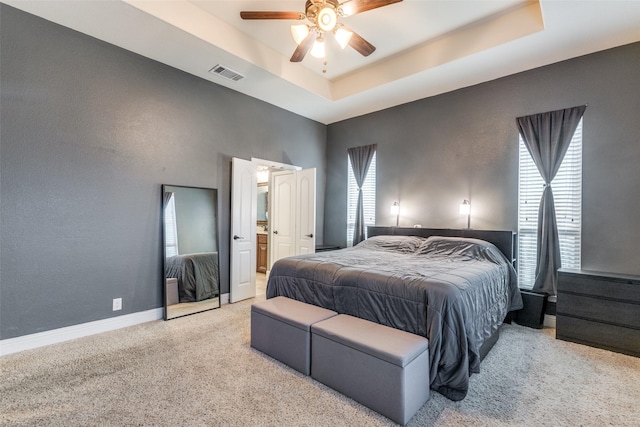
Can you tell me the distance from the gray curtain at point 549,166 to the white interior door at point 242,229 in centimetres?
389

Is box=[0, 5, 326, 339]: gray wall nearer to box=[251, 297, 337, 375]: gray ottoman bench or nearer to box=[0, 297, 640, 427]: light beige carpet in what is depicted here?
box=[0, 297, 640, 427]: light beige carpet

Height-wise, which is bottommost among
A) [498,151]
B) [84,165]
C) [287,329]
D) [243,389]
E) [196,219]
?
[243,389]

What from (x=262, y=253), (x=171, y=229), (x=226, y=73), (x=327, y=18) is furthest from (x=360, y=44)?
(x=262, y=253)

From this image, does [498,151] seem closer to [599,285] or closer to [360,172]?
[599,285]

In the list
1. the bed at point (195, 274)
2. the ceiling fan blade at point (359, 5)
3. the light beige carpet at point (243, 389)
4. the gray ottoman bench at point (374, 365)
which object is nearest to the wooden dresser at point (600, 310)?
the light beige carpet at point (243, 389)

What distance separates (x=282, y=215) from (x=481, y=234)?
351 cm

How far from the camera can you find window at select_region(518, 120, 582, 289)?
3414mm

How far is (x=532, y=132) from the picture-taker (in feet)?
12.0

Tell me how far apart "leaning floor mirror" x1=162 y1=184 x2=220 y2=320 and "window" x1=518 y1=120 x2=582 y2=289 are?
4133 millimetres

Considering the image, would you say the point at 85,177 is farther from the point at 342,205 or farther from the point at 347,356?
the point at 342,205

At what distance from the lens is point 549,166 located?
352cm

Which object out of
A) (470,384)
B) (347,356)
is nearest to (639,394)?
(470,384)

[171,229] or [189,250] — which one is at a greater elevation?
[171,229]

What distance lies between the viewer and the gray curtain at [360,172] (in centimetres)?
535
